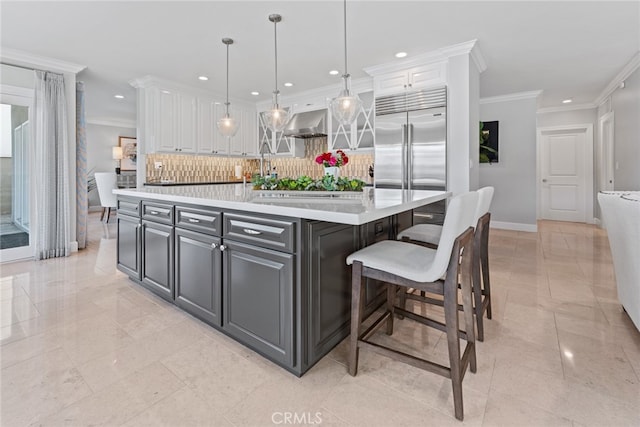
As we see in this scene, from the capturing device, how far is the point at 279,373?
1.68 m

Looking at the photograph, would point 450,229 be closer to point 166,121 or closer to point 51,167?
point 51,167

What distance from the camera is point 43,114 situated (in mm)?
4043

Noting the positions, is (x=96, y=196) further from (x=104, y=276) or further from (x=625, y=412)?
(x=625, y=412)

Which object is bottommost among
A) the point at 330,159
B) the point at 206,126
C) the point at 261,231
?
the point at 261,231

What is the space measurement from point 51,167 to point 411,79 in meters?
4.86

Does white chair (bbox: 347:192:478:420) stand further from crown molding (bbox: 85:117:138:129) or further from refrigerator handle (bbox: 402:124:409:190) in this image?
crown molding (bbox: 85:117:138:129)

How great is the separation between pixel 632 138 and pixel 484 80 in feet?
7.30

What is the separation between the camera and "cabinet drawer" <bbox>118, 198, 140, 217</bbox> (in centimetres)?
279

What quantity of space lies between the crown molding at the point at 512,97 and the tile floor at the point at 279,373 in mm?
4341

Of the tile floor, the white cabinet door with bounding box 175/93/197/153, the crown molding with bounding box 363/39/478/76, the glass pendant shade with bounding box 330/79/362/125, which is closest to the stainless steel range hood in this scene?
the crown molding with bounding box 363/39/478/76

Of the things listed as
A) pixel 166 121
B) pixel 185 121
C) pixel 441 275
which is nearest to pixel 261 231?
pixel 441 275

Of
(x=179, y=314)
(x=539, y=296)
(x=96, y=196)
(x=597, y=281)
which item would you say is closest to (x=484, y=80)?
(x=597, y=281)

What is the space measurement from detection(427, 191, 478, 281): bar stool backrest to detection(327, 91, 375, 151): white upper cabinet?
383 cm

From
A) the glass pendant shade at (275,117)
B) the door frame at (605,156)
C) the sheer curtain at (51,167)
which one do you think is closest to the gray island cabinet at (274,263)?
the glass pendant shade at (275,117)
